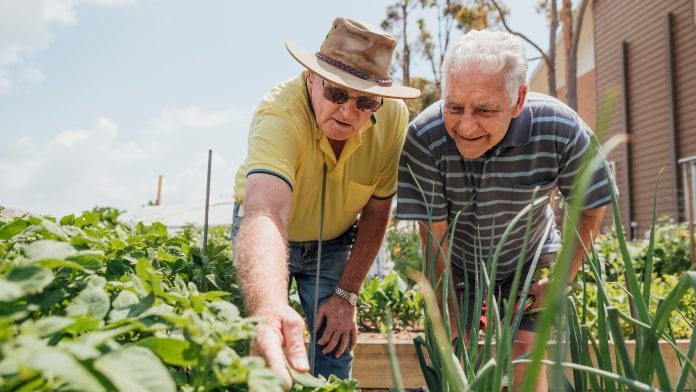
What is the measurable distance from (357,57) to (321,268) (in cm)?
91

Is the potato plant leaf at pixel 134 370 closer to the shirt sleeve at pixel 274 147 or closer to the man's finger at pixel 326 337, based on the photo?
the shirt sleeve at pixel 274 147

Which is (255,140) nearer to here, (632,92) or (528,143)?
(528,143)

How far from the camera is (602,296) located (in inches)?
42.8

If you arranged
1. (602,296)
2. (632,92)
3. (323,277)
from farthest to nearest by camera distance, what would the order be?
(632,92)
(323,277)
(602,296)

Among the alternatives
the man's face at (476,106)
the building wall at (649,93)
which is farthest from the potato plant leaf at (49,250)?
the building wall at (649,93)

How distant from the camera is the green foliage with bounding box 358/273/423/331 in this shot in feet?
15.4

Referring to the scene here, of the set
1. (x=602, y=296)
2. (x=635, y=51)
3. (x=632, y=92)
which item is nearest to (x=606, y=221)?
(x=632, y=92)

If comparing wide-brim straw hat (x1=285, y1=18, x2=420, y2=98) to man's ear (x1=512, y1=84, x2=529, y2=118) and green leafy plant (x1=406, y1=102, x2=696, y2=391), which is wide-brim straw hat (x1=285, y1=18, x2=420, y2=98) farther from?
green leafy plant (x1=406, y1=102, x2=696, y2=391)

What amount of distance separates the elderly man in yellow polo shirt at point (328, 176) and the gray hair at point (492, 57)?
21cm

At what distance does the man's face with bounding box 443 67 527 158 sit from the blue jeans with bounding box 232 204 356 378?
79 centimetres

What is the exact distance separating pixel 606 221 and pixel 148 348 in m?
15.6

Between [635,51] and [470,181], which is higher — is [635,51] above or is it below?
above

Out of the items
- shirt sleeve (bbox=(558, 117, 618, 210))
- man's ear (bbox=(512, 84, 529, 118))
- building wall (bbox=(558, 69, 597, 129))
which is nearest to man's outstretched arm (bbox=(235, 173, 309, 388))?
man's ear (bbox=(512, 84, 529, 118))

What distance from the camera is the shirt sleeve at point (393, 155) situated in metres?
2.53
